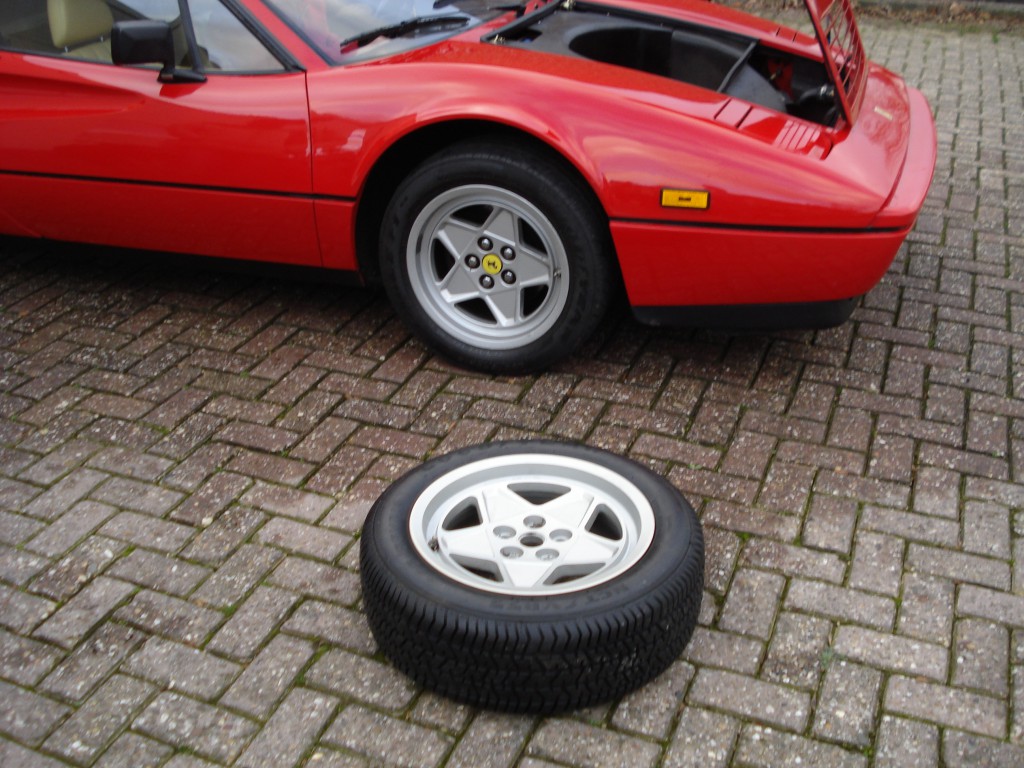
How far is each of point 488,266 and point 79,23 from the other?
6.18ft

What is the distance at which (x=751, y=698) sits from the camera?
2.48 m

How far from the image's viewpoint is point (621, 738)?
2.38 m

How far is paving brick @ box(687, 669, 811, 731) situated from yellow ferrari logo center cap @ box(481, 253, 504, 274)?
66.1 inches

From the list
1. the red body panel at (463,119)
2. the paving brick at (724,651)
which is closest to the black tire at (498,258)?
the red body panel at (463,119)

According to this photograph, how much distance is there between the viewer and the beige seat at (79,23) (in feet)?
13.2

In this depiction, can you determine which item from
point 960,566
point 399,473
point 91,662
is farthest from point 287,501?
point 960,566

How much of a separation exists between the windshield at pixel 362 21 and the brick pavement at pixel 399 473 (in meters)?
1.06

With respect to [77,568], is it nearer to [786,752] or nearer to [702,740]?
[702,740]

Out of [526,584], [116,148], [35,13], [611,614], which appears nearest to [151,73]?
[116,148]

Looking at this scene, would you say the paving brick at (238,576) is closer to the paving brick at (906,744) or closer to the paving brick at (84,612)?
the paving brick at (84,612)

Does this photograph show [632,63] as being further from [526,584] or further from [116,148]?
[526,584]

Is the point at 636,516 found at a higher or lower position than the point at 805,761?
higher

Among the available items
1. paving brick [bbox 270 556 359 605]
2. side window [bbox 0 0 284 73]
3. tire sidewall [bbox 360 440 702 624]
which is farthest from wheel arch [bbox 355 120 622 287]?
paving brick [bbox 270 556 359 605]

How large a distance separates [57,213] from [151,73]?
0.74 m
